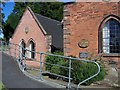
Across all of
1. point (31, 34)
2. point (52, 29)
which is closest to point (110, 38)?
point (31, 34)

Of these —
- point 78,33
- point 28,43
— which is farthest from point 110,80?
point 28,43

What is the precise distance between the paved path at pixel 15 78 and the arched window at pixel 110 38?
709cm

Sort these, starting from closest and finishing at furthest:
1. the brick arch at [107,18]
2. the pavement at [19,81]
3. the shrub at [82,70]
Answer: the pavement at [19,81], the shrub at [82,70], the brick arch at [107,18]

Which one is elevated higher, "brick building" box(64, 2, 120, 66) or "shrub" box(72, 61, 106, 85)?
"brick building" box(64, 2, 120, 66)

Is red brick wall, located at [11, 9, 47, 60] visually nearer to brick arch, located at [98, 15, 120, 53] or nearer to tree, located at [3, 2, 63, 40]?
brick arch, located at [98, 15, 120, 53]

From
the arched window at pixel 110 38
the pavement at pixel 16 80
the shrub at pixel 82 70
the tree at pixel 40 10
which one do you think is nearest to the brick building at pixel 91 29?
the arched window at pixel 110 38

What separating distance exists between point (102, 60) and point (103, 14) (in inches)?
111

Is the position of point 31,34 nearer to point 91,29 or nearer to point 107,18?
point 91,29

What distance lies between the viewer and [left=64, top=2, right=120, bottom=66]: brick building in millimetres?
18703

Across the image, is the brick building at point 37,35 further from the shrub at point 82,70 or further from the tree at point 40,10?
the tree at point 40,10

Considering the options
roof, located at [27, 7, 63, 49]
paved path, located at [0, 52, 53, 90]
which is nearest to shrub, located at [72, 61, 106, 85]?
paved path, located at [0, 52, 53, 90]

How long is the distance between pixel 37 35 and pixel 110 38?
52.8 feet

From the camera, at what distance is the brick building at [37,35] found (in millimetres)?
33188

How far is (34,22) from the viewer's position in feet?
116
